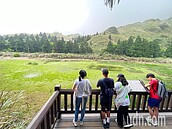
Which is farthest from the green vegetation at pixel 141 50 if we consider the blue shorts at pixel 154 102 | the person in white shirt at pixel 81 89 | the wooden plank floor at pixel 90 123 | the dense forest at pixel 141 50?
the person in white shirt at pixel 81 89

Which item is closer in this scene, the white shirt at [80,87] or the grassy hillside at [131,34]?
the white shirt at [80,87]

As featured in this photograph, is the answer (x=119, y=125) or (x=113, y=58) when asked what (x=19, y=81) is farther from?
(x=113, y=58)

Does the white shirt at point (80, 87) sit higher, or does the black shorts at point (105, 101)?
the white shirt at point (80, 87)

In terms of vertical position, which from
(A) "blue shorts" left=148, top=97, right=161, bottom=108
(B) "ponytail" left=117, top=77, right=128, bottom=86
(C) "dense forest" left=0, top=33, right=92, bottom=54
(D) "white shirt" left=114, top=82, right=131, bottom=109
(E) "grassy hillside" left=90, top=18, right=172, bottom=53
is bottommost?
(A) "blue shorts" left=148, top=97, right=161, bottom=108

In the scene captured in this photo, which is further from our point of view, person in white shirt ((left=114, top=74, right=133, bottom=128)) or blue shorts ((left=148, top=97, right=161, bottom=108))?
blue shorts ((left=148, top=97, right=161, bottom=108))

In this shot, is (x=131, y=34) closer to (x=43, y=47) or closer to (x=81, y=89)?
(x=43, y=47)

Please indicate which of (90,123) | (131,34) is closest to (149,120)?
(90,123)

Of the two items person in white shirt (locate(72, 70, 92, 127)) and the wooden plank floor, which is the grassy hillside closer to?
the wooden plank floor

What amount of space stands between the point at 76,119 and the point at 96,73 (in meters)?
8.61

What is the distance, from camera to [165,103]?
320 cm

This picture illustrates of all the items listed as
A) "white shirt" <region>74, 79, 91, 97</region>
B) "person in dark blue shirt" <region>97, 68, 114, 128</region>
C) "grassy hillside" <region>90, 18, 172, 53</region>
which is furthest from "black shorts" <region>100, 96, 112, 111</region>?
"grassy hillside" <region>90, 18, 172, 53</region>

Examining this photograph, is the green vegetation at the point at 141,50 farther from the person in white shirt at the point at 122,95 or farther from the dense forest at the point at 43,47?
the person in white shirt at the point at 122,95

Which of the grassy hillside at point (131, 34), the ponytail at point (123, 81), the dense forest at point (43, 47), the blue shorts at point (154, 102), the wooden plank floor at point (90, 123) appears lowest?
the wooden plank floor at point (90, 123)

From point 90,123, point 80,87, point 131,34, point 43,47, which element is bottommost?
point 90,123
